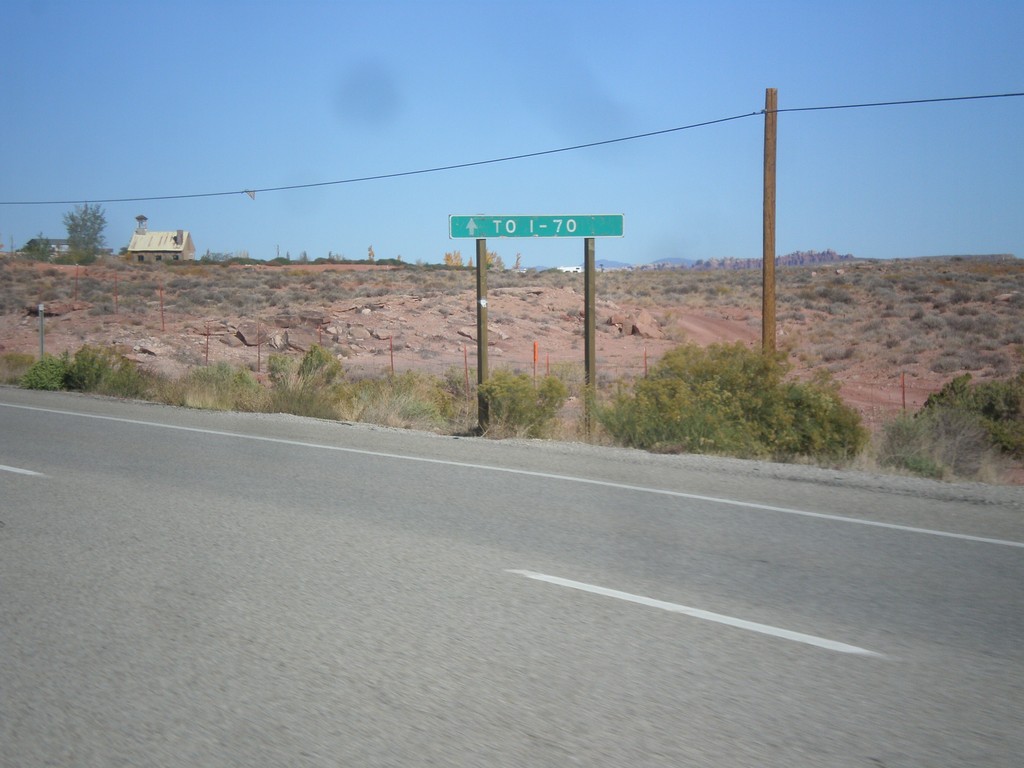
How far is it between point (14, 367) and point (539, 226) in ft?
67.5

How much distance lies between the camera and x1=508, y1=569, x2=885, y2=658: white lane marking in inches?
218

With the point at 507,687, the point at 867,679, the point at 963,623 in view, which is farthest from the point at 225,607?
the point at 963,623

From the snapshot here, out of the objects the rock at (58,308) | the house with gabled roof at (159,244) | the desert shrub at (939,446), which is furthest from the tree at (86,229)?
the desert shrub at (939,446)

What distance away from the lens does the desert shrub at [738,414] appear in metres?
14.3

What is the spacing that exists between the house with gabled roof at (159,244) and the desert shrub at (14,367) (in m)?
81.3

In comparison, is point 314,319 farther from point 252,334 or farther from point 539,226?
point 539,226

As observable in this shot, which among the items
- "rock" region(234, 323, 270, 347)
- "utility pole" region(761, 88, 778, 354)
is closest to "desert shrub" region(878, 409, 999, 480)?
"utility pole" region(761, 88, 778, 354)

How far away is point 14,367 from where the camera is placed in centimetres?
2973

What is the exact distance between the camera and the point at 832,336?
4678 centimetres

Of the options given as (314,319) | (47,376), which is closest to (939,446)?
(47,376)

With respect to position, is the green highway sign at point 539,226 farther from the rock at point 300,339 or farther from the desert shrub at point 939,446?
the rock at point 300,339

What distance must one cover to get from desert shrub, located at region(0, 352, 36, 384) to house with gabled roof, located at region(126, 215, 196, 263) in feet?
267

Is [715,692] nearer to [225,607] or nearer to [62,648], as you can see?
[225,607]

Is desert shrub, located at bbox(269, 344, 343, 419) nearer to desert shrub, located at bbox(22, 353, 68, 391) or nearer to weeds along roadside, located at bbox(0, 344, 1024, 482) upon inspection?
weeds along roadside, located at bbox(0, 344, 1024, 482)
